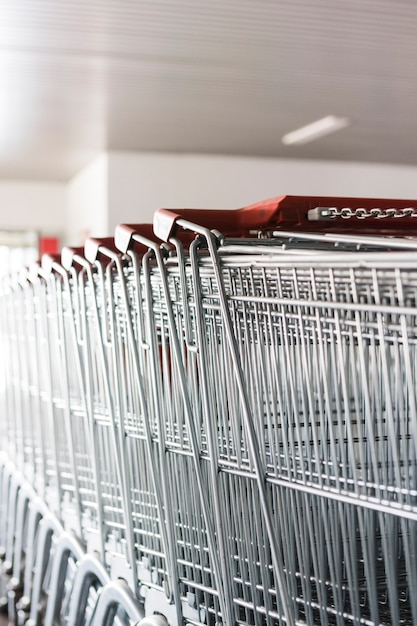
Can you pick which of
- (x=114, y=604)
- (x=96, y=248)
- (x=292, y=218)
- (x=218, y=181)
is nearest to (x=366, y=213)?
(x=292, y=218)

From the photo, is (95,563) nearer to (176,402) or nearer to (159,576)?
(159,576)

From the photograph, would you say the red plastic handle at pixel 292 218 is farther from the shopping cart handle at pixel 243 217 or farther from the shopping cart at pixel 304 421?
the shopping cart at pixel 304 421

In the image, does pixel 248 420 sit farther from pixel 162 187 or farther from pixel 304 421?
pixel 162 187

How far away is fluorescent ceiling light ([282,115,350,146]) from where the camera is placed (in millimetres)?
7328

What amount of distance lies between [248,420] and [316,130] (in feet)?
19.1

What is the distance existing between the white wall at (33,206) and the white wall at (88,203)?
4.1 inches

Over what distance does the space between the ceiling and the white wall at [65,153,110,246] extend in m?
0.22

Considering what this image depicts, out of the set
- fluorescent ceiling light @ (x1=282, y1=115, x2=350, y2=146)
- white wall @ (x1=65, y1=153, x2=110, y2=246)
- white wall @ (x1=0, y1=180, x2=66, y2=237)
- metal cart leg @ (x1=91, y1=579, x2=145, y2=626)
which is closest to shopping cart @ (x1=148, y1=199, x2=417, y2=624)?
metal cart leg @ (x1=91, y1=579, x2=145, y2=626)

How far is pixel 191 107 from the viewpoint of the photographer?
680 cm

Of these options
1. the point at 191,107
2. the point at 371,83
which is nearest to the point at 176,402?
the point at 371,83

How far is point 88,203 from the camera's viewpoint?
9109 millimetres

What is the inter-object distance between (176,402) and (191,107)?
461 cm

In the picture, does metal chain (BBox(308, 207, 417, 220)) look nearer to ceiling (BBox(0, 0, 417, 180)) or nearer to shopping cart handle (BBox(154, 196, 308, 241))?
shopping cart handle (BBox(154, 196, 308, 241))

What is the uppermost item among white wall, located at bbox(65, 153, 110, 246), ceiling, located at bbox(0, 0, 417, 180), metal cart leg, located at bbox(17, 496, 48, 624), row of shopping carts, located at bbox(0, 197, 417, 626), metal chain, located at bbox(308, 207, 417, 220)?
ceiling, located at bbox(0, 0, 417, 180)
